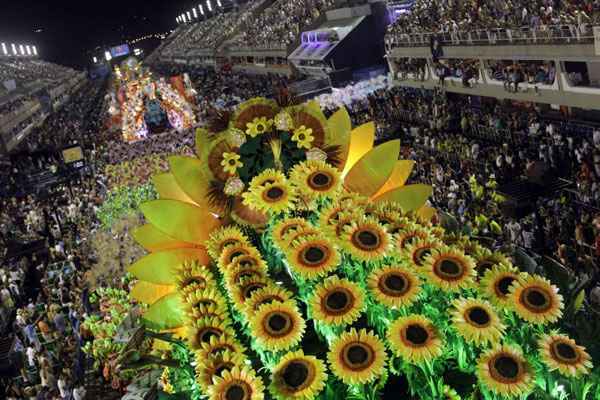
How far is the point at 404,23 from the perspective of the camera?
3134cm

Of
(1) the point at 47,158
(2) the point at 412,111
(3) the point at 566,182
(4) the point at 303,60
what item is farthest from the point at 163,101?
(3) the point at 566,182

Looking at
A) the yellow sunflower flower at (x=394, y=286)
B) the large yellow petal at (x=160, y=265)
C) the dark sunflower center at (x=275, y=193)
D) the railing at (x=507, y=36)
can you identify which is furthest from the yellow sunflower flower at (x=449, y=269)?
the railing at (x=507, y=36)

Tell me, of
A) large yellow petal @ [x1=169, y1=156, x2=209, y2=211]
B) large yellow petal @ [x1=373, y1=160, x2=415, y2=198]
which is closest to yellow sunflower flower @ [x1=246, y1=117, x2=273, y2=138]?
large yellow petal @ [x1=169, y1=156, x2=209, y2=211]

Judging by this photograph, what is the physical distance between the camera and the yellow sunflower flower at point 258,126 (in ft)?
17.5

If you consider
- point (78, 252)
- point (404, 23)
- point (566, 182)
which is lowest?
point (78, 252)

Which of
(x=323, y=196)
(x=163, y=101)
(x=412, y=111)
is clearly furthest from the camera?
(x=163, y=101)

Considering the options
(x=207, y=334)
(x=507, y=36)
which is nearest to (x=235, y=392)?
(x=207, y=334)

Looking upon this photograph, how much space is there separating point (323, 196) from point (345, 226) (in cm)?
49

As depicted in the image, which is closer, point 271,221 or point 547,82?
point 271,221

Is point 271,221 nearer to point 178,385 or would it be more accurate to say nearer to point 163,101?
point 178,385

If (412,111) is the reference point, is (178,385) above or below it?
above

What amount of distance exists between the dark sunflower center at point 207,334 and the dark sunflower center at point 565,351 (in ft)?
6.84

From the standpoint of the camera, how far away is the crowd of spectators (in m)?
17.7

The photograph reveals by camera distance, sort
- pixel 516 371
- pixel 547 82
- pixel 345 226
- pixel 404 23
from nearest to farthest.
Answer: pixel 516 371 → pixel 345 226 → pixel 547 82 → pixel 404 23
